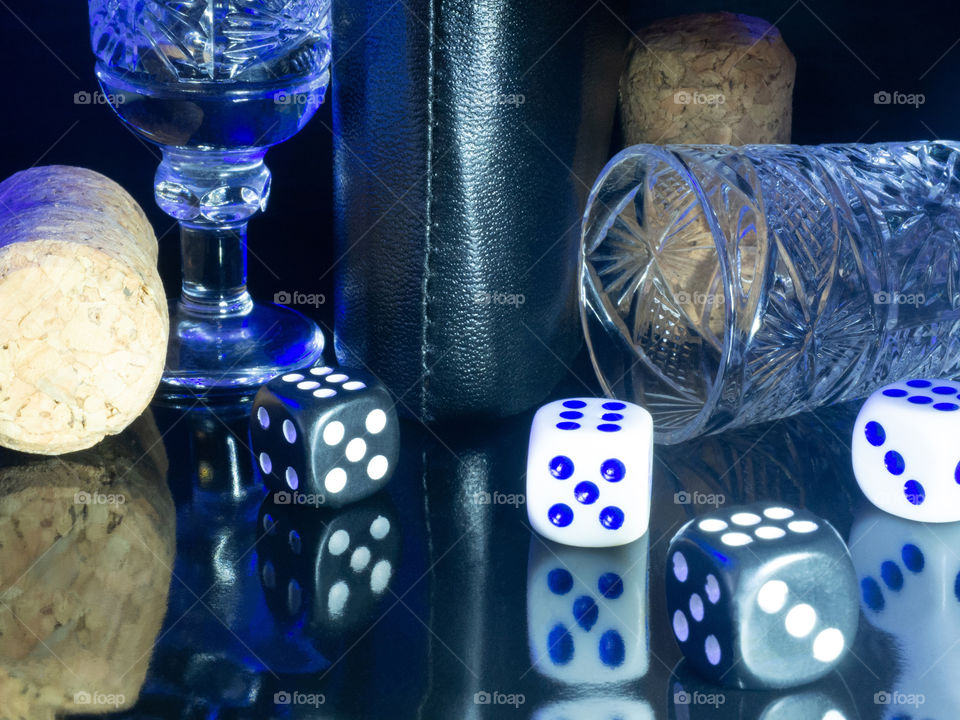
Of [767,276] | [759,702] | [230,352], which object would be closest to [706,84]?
[767,276]

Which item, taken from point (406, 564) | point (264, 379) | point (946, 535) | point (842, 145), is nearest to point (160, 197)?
point (264, 379)

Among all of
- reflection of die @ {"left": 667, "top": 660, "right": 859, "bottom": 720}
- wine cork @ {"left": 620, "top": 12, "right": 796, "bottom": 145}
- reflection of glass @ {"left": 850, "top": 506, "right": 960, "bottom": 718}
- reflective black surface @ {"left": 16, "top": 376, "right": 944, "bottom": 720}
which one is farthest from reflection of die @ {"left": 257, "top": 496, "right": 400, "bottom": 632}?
wine cork @ {"left": 620, "top": 12, "right": 796, "bottom": 145}

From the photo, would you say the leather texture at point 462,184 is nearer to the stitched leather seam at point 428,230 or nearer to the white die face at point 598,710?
the stitched leather seam at point 428,230

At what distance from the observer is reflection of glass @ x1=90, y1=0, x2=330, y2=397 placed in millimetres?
1033

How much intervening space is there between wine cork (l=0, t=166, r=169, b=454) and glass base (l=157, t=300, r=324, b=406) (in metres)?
0.13

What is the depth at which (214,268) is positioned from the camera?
1.18 m

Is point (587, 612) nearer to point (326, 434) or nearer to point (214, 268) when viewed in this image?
point (326, 434)

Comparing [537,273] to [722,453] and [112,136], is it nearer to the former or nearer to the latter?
[722,453]

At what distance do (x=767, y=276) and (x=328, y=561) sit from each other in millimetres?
392

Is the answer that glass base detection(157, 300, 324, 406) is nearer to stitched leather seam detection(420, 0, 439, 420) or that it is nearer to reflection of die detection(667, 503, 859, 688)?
stitched leather seam detection(420, 0, 439, 420)

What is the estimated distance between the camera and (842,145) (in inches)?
44.1

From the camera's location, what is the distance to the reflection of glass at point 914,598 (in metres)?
0.74

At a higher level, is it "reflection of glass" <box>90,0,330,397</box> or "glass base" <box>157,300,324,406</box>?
"reflection of glass" <box>90,0,330,397</box>

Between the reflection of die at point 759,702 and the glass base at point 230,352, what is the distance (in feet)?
1.78
